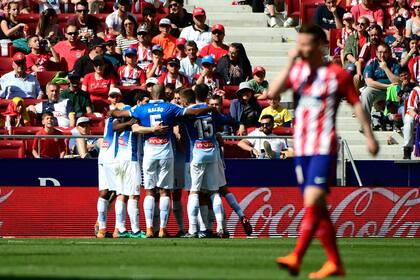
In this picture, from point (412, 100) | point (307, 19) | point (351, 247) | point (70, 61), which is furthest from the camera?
point (307, 19)

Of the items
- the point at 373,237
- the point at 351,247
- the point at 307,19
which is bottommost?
the point at 373,237

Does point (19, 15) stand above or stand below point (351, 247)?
above

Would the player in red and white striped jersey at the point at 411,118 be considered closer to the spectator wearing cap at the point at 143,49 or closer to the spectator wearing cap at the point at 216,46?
Answer: the spectator wearing cap at the point at 216,46

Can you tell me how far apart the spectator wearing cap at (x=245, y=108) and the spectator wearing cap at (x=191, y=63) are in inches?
60.0

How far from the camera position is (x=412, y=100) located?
21.3 metres

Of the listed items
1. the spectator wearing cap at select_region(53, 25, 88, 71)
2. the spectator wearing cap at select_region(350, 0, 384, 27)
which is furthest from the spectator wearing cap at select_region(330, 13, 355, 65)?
the spectator wearing cap at select_region(53, 25, 88, 71)

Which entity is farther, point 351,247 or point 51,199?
point 51,199

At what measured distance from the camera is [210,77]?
22469 millimetres

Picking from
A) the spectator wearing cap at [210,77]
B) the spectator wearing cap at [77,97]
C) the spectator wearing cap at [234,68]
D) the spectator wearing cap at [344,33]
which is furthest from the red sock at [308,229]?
the spectator wearing cap at [344,33]

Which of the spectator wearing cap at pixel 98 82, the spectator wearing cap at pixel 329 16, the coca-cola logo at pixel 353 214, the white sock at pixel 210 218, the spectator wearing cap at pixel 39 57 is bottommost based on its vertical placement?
the coca-cola logo at pixel 353 214

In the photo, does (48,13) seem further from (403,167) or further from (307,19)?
(403,167)

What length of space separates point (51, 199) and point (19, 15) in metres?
6.11

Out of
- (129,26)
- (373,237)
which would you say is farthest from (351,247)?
(129,26)

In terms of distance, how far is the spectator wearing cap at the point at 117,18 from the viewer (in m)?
24.4
